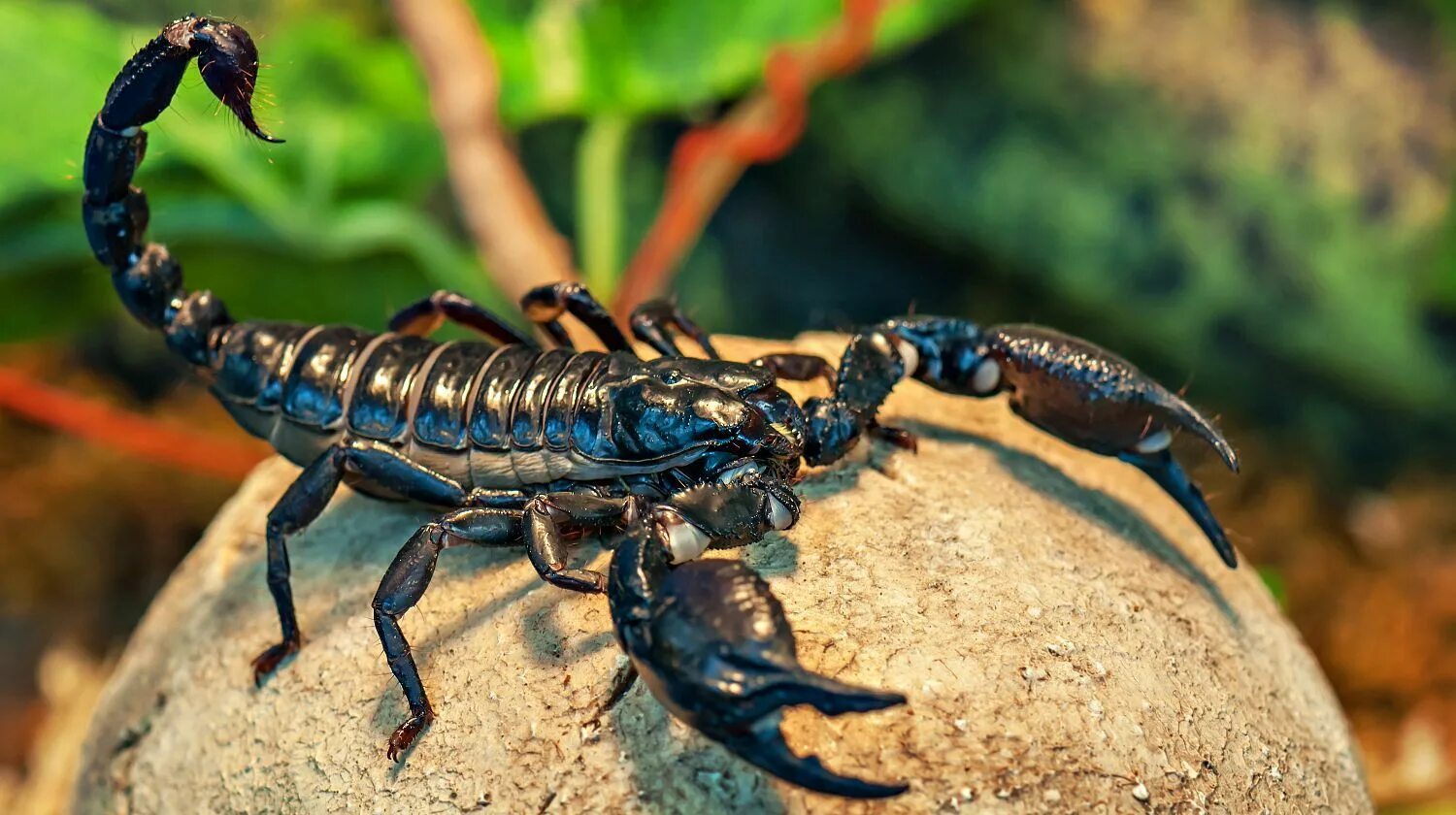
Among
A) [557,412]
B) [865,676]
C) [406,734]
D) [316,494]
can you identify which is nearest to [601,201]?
[557,412]

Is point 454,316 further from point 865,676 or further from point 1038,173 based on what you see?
point 1038,173

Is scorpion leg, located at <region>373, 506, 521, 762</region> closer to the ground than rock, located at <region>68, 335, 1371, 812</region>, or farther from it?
farther from it

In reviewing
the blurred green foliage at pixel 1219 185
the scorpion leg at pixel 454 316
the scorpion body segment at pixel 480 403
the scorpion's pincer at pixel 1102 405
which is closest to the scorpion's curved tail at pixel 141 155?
the scorpion body segment at pixel 480 403

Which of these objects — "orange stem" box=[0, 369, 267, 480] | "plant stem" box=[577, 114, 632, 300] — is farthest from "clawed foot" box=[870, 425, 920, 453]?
"orange stem" box=[0, 369, 267, 480]

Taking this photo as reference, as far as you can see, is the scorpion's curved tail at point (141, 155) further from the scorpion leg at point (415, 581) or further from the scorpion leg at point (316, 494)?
the scorpion leg at point (415, 581)

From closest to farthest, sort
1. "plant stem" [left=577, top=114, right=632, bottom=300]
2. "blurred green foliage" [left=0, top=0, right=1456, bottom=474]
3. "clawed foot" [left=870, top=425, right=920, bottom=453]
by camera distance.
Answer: "clawed foot" [left=870, top=425, right=920, bottom=453]
"blurred green foliage" [left=0, top=0, right=1456, bottom=474]
"plant stem" [left=577, top=114, right=632, bottom=300]

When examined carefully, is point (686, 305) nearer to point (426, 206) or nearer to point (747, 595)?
point (426, 206)

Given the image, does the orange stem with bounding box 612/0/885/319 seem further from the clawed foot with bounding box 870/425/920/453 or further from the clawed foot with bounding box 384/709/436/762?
the clawed foot with bounding box 384/709/436/762
